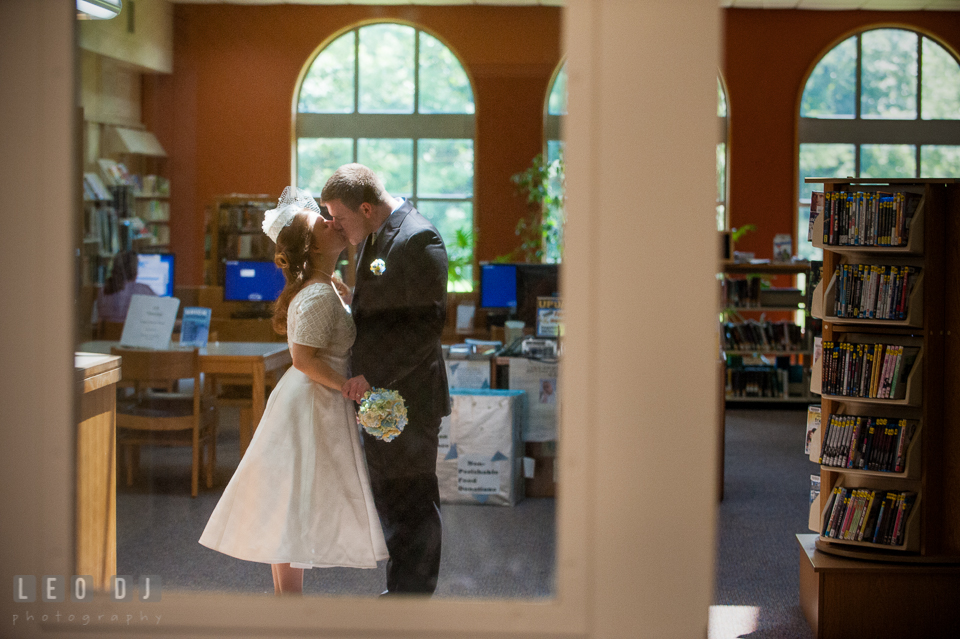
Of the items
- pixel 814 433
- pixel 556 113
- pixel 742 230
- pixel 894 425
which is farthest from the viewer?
pixel 742 230

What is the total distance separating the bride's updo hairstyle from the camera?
2086 mm

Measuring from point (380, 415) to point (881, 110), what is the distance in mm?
9378

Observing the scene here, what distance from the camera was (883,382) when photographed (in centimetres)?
304

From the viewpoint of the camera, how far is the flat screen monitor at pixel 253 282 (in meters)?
2.06

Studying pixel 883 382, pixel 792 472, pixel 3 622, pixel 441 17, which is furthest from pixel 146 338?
pixel 792 472

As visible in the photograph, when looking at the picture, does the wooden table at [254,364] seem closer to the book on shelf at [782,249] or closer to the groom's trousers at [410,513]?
the groom's trousers at [410,513]

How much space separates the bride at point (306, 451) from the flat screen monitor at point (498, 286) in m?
0.37

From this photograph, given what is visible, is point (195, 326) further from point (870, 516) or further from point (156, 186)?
point (870, 516)

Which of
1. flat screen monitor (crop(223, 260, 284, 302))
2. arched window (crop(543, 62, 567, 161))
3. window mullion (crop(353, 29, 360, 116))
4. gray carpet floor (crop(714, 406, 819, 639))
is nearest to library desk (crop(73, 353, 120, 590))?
flat screen monitor (crop(223, 260, 284, 302))

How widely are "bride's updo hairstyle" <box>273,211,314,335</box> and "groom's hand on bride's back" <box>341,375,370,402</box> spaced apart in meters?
0.22

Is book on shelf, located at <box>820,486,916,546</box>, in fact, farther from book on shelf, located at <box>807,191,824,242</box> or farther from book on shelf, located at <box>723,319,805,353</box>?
book on shelf, located at <box>723,319,805,353</box>

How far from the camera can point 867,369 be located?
3076 millimetres

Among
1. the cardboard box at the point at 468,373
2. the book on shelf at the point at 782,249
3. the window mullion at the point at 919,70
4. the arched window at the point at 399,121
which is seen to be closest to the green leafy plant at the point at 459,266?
the arched window at the point at 399,121

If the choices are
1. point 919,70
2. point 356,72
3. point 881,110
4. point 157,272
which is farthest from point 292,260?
point 919,70
